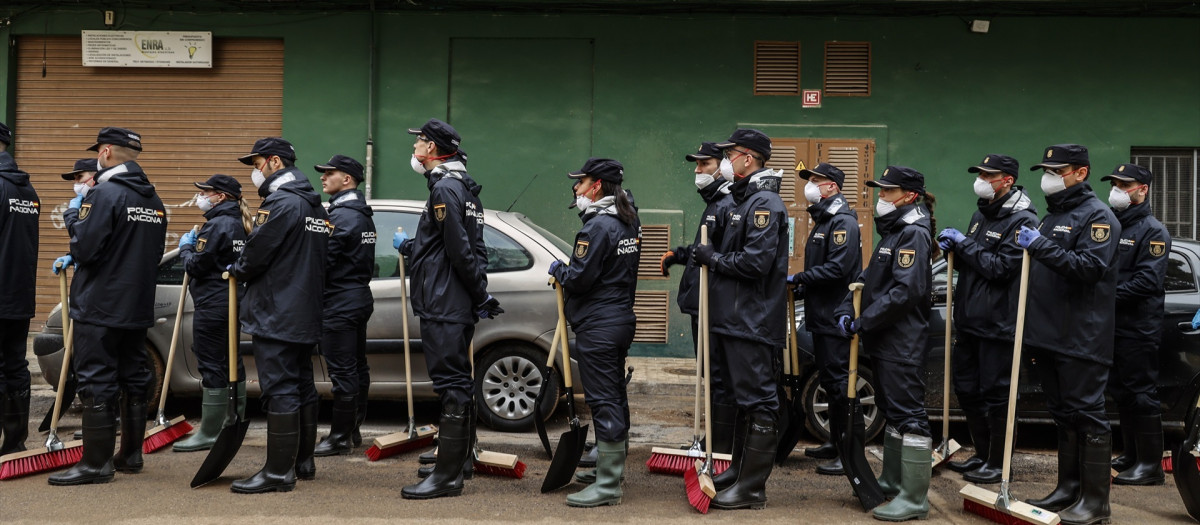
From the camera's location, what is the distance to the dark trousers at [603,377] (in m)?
5.55

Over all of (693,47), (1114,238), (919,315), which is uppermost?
(693,47)

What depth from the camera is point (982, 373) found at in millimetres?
6203

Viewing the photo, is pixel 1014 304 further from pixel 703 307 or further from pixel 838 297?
pixel 703 307

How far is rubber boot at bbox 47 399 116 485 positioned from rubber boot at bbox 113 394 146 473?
0.21m

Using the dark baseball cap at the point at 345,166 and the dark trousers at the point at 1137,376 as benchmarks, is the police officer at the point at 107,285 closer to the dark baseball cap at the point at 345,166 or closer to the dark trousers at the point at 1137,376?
the dark baseball cap at the point at 345,166

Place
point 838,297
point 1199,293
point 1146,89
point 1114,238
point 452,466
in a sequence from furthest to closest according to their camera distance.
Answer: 1. point 1146,89
2. point 1199,293
3. point 838,297
4. point 452,466
5. point 1114,238

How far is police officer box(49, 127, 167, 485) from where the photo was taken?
5785 millimetres

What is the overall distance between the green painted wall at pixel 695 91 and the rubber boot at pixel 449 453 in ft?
18.6

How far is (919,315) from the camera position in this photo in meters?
5.55

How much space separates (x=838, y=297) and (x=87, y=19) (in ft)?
30.0

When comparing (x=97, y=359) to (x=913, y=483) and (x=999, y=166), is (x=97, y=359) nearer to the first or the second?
(x=913, y=483)

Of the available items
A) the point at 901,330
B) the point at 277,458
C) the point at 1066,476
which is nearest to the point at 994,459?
the point at 1066,476

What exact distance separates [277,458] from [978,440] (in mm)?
4147

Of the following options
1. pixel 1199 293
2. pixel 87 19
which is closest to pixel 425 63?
pixel 87 19
